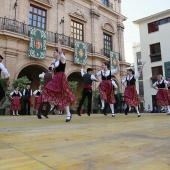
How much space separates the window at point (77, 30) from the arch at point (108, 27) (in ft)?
9.05

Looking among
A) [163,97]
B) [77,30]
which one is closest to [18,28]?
[77,30]

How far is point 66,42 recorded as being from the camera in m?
14.9

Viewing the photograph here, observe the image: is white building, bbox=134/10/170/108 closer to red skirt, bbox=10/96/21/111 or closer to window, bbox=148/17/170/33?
window, bbox=148/17/170/33

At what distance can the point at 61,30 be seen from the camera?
49.0 feet

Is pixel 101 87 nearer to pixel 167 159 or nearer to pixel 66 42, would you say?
pixel 167 159

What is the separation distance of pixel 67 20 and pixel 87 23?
233 cm

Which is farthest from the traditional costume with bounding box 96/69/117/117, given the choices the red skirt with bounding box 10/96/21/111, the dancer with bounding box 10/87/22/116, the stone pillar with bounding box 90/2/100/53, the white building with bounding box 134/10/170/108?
the white building with bounding box 134/10/170/108

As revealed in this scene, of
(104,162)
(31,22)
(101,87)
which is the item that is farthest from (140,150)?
(31,22)

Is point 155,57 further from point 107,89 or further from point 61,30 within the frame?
point 107,89

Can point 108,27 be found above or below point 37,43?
above

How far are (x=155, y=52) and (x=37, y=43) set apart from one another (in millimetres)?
14293

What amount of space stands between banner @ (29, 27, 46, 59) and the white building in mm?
13164

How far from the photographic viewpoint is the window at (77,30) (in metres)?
16.2

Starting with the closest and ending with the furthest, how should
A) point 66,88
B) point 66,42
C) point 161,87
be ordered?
point 66,88 < point 161,87 < point 66,42
